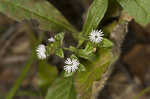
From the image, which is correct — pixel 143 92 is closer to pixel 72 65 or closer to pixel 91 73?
pixel 91 73

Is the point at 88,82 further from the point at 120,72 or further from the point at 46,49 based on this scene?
the point at 120,72

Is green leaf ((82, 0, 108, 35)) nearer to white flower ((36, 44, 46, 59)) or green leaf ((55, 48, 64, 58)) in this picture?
green leaf ((55, 48, 64, 58))

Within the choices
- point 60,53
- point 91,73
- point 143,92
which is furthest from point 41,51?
point 143,92

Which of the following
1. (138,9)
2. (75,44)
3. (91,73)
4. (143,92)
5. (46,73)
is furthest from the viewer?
(143,92)

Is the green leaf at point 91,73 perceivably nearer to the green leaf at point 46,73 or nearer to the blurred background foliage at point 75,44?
the blurred background foliage at point 75,44

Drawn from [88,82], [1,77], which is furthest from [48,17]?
[1,77]
